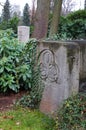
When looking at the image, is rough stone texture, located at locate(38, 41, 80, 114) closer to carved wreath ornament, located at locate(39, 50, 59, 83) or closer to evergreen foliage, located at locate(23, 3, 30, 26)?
carved wreath ornament, located at locate(39, 50, 59, 83)

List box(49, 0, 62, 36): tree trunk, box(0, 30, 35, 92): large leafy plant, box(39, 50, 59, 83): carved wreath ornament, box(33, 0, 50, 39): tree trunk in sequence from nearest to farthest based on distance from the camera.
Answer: box(39, 50, 59, 83): carved wreath ornament < box(0, 30, 35, 92): large leafy plant < box(33, 0, 50, 39): tree trunk < box(49, 0, 62, 36): tree trunk

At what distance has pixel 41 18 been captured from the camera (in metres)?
11.5

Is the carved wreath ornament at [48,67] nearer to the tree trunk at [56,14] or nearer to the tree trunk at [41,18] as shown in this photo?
the tree trunk at [41,18]

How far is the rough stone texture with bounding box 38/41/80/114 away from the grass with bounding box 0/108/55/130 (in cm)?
18

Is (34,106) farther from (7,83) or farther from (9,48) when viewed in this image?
(9,48)

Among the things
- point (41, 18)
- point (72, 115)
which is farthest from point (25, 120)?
point (41, 18)

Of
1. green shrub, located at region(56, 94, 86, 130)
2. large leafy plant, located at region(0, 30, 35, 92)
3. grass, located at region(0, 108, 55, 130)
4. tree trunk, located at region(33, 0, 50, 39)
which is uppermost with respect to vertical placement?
tree trunk, located at region(33, 0, 50, 39)

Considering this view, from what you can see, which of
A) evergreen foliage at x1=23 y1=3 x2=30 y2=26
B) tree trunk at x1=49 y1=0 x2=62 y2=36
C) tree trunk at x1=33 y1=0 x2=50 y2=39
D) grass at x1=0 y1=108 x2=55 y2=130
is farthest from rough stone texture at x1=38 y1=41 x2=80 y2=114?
evergreen foliage at x1=23 y1=3 x2=30 y2=26

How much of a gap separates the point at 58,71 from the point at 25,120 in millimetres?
922

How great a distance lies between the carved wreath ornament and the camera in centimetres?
469

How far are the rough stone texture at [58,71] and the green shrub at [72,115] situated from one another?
18cm

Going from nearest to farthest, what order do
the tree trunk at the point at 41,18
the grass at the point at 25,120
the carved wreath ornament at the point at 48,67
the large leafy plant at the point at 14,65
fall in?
the grass at the point at 25,120 < the carved wreath ornament at the point at 48,67 < the large leafy plant at the point at 14,65 < the tree trunk at the point at 41,18

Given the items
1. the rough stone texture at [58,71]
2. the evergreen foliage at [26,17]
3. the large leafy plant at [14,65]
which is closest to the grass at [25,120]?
the rough stone texture at [58,71]

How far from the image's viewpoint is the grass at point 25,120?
4508 mm
